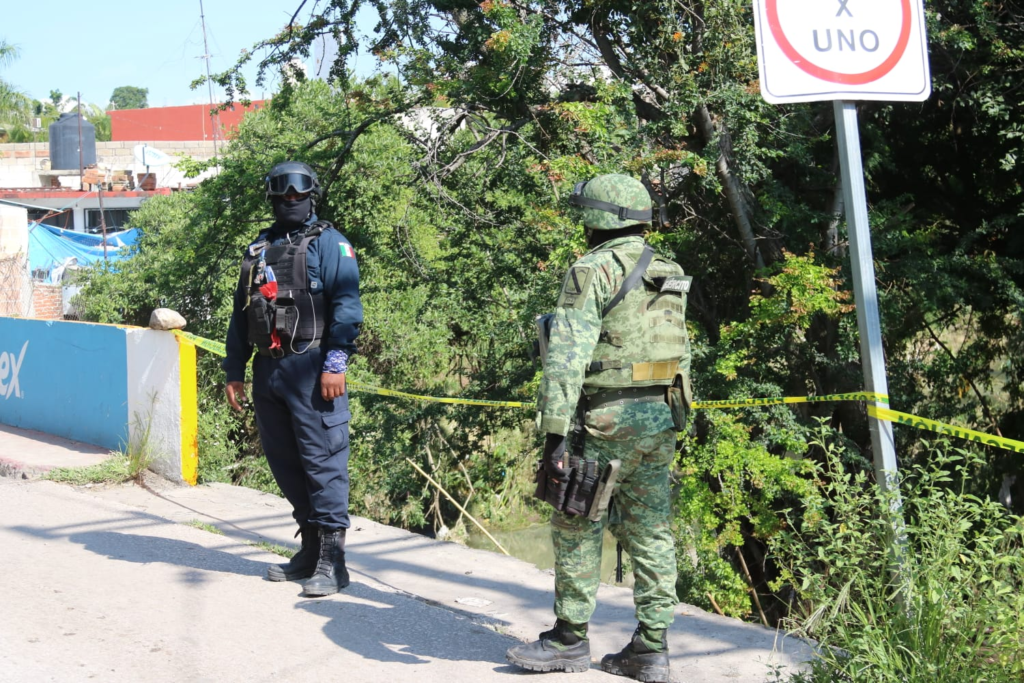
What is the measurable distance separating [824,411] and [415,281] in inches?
165

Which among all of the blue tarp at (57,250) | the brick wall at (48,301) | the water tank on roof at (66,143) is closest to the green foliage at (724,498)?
the brick wall at (48,301)

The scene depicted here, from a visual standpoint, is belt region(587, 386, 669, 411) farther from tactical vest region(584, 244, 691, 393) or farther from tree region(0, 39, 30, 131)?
tree region(0, 39, 30, 131)

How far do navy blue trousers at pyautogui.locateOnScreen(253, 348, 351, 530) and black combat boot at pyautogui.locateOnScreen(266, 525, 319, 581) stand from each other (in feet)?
0.29

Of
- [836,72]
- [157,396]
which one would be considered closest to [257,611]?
[157,396]

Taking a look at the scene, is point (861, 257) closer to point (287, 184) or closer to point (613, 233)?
point (613, 233)

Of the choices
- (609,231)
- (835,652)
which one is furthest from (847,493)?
(609,231)

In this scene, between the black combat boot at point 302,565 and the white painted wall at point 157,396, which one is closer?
the black combat boot at point 302,565

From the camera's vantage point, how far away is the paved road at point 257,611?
3621 millimetres

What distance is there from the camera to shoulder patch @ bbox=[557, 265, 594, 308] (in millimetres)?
3365

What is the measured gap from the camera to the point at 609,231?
3.56 m

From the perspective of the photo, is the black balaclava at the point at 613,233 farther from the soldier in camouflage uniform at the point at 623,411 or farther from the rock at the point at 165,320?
the rock at the point at 165,320

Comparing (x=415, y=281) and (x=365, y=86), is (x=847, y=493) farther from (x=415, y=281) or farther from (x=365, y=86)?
→ (x=365, y=86)

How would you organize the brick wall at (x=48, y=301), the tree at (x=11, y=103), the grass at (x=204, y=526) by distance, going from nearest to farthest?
the grass at (x=204, y=526) → the brick wall at (x=48, y=301) → the tree at (x=11, y=103)

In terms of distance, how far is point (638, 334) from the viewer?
11.3ft
